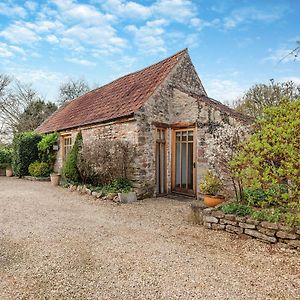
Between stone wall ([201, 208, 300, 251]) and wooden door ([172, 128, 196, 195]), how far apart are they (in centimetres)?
347

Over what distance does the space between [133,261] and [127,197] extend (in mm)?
4104

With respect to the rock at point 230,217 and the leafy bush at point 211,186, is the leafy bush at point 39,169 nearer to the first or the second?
the leafy bush at point 211,186

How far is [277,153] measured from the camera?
155 inches

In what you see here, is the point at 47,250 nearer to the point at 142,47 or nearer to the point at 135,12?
the point at 135,12

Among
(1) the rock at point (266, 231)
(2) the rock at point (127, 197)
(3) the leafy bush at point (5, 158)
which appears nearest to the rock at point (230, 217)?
(1) the rock at point (266, 231)

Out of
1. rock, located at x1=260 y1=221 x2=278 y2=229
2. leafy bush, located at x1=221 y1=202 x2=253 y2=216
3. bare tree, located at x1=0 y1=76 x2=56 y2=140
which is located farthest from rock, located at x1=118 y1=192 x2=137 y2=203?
bare tree, located at x1=0 y1=76 x2=56 y2=140

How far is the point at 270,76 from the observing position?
1345cm

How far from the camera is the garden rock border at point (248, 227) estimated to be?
13.1 ft

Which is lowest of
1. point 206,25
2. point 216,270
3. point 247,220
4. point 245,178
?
point 216,270

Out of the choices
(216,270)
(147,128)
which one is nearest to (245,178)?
(216,270)

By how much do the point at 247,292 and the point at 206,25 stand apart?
7.49m

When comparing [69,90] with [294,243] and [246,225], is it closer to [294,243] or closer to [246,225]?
[246,225]

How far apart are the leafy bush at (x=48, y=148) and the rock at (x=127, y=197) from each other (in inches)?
285

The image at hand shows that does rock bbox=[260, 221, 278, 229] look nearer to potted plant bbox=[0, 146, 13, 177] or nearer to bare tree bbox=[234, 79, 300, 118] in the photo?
bare tree bbox=[234, 79, 300, 118]
